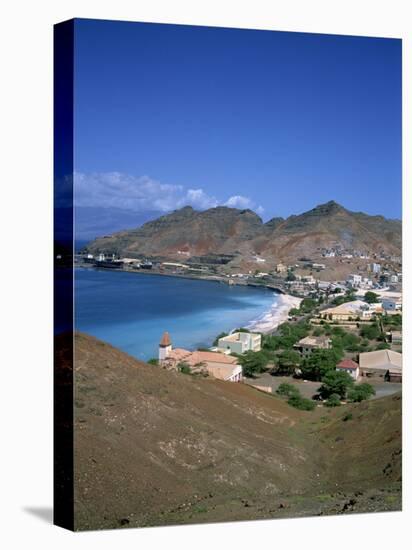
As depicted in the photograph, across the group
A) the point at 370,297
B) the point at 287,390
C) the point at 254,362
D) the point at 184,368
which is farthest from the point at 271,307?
the point at 184,368

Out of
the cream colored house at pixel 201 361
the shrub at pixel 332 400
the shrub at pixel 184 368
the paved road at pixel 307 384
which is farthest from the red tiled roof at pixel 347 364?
the shrub at pixel 184 368

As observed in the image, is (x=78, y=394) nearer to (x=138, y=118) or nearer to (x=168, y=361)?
(x=168, y=361)

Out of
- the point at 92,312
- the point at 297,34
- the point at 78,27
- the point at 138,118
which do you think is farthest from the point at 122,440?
the point at 297,34

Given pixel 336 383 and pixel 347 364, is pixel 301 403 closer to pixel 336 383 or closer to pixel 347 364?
pixel 336 383

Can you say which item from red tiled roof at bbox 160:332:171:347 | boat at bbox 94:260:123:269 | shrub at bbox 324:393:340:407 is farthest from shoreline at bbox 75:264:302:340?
shrub at bbox 324:393:340:407

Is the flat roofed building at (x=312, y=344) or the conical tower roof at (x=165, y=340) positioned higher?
the conical tower roof at (x=165, y=340)

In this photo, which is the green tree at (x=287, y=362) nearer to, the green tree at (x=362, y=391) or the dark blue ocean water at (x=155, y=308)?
the dark blue ocean water at (x=155, y=308)
